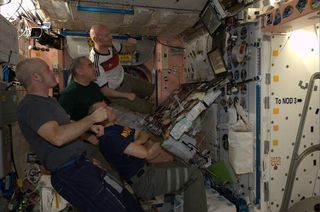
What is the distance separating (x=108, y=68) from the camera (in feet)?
13.5

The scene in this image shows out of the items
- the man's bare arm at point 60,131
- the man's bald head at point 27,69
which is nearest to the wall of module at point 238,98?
the man's bare arm at point 60,131

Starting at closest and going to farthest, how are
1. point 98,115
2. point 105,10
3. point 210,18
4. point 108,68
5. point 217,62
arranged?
point 98,115 < point 105,10 < point 210,18 < point 217,62 < point 108,68

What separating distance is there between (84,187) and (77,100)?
134 cm

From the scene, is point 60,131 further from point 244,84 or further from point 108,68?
point 244,84

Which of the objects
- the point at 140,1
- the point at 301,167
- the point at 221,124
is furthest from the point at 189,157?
the point at 140,1

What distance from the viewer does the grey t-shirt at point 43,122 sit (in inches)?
91.0

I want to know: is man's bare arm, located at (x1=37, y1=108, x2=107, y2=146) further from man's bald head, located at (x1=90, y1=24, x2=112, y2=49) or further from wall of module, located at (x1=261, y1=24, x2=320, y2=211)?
wall of module, located at (x1=261, y1=24, x2=320, y2=211)

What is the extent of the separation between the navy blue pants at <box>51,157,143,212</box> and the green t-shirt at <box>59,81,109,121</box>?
3.52ft

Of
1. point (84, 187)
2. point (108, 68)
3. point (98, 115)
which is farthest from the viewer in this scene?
point (108, 68)

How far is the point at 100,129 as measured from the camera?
114 inches

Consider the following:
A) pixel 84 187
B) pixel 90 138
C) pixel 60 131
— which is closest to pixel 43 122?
pixel 60 131

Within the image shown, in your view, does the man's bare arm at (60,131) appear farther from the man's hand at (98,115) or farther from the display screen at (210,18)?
the display screen at (210,18)

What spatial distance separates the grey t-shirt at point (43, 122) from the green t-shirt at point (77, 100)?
0.99 meters

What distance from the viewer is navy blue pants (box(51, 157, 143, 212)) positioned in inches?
98.7
